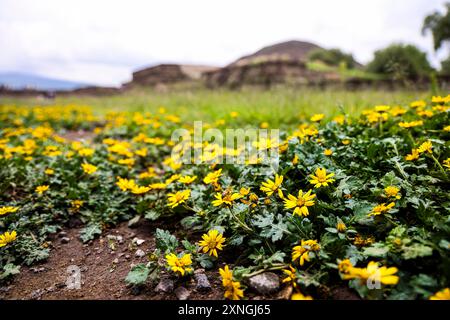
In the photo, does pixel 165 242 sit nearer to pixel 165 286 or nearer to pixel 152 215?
pixel 165 286

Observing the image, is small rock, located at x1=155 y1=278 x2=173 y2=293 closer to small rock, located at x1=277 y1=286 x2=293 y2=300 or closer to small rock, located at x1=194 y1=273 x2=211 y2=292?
small rock, located at x1=194 y1=273 x2=211 y2=292

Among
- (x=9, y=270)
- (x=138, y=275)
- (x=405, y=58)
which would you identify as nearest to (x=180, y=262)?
(x=138, y=275)

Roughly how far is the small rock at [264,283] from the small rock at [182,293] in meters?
0.40

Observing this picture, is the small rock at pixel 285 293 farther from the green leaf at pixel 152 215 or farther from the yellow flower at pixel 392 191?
the green leaf at pixel 152 215

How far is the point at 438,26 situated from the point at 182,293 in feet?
72.6

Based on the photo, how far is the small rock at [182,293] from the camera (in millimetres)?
1676

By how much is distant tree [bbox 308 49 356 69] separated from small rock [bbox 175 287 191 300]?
22.7m

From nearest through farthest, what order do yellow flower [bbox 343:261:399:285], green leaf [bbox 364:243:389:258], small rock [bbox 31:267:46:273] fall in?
yellow flower [bbox 343:261:399:285], green leaf [bbox 364:243:389:258], small rock [bbox 31:267:46:273]

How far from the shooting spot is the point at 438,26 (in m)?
16.9

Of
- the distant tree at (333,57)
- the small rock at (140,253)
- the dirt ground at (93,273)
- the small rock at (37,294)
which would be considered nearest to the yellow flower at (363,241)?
the dirt ground at (93,273)

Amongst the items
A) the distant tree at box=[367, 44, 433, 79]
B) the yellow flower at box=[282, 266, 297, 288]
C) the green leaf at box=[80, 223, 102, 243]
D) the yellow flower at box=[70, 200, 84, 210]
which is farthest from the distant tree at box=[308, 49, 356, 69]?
the yellow flower at box=[282, 266, 297, 288]

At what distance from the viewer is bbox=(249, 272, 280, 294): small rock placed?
1.59 meters

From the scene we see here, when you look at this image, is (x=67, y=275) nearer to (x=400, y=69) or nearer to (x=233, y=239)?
(x=233, y=239)

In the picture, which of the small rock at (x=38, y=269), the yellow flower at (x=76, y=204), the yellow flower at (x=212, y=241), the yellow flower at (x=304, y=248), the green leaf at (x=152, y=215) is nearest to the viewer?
the yellow flower at (x=304, y=248)
